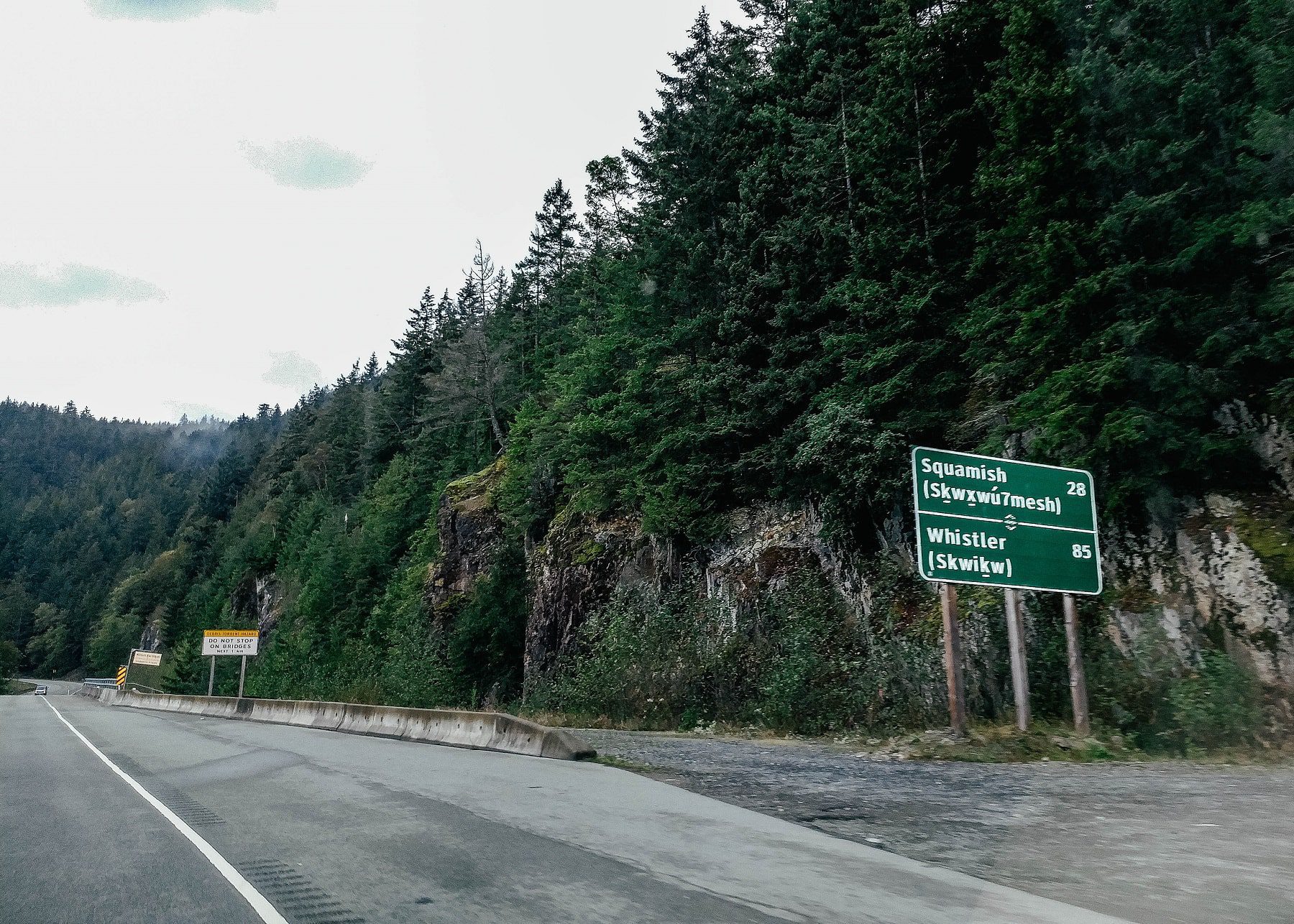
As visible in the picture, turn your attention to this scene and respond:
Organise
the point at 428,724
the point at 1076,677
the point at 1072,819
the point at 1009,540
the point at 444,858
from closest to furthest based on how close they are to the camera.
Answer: the point at 444,858 < the point at 1072,819 < the point at 1076,677 < the point at 1009,540 < the point at 428,724

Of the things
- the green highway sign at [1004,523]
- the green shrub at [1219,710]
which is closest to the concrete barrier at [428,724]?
the green highway sign at [1004,523]

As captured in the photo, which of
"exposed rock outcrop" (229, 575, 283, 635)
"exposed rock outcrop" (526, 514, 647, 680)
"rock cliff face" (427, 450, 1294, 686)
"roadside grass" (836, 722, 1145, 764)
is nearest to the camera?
"roadside grass" (836, 722, 1145, 764)

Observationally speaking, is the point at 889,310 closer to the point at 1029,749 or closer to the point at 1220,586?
the point at 1220,586

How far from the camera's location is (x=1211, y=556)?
1535 centimetres

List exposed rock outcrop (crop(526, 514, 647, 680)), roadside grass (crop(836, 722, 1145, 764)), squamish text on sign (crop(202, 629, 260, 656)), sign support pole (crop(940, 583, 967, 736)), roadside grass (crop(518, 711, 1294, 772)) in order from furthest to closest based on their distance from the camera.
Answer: squamish text on sign (crop(202, 629, 260, 656))
exposed rock outcrop (crop(526, 514, 647, 680))
sign support pole (crop(940, 583, 967, 736))
roadside grass (crop(836, 722, 1145, 764))
roadside grass (crop(518, 711, 1294, 772))

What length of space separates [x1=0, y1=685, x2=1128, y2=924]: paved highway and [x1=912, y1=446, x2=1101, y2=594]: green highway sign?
681cm

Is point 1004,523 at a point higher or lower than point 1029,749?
higher

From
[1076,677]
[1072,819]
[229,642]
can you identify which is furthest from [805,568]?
[229,642]

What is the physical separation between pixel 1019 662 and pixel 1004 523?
7.82 ft

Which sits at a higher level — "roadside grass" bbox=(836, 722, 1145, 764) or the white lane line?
"roadside grass" bbox=(836, 722, 1145, 764)

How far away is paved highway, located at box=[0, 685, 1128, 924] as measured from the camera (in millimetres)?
4980

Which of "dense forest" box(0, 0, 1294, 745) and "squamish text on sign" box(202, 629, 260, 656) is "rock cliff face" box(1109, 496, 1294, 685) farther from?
"squamish text on sign" box(202, 629, 260, 656)

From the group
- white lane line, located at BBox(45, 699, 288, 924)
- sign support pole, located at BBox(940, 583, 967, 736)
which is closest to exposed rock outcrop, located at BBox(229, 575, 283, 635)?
white lane line, located at BBox(45, 699, 288, 924)

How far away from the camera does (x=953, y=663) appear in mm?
14266
